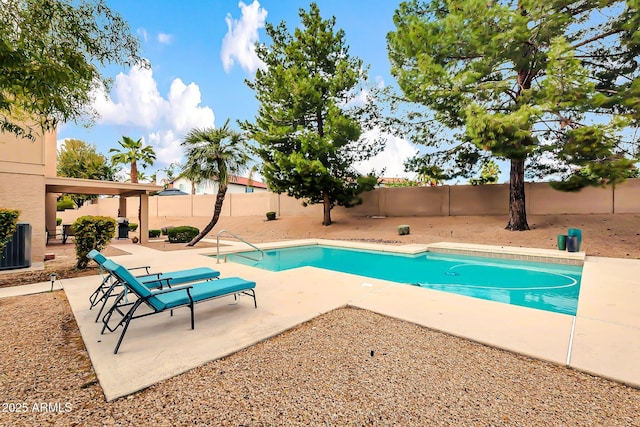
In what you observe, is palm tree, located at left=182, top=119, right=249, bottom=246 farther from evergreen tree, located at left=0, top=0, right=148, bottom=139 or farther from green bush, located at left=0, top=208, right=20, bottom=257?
evergreen tree, located at left=0, top=0, right=148, bottom=139

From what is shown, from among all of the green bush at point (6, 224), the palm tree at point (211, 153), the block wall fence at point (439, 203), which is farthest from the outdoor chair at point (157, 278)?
the block wall fence at point (439, 203)

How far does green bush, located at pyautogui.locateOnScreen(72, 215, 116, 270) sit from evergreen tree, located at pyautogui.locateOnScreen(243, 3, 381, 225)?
8975mm

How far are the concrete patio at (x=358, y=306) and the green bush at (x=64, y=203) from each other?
29.2 meters

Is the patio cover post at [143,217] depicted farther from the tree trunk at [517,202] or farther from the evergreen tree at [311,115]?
the tree trunk at [517,202]

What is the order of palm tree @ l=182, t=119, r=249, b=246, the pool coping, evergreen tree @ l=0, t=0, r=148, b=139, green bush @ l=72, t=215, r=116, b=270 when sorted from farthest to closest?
1. palm tree @ l=182, t=119, r=249, b=246
2. the pool coping
3. green bush @ l=72, t=215, r=116, b=270
4. evergreen tree @ l=0, t=0, r=148, b=139

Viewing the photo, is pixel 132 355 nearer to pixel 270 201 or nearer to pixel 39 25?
pixel 39 25

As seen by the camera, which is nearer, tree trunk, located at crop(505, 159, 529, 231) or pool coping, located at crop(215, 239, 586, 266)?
pool coping, located at crop(215, 239, 586, 266)

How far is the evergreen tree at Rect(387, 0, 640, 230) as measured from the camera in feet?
30.5

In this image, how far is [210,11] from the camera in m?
12.5

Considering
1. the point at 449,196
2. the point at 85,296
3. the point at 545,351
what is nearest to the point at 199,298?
the point at 85,296

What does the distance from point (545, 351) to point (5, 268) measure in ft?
33.3

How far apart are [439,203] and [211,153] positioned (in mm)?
13033

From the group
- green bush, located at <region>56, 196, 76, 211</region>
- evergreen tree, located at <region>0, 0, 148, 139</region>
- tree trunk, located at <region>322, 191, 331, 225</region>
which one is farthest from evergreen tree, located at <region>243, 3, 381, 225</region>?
green bush, located at <region>56, 196, 76, 211</region>

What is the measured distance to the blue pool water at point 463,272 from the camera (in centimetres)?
583
